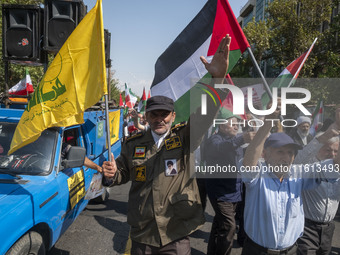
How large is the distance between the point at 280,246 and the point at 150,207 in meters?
1.08

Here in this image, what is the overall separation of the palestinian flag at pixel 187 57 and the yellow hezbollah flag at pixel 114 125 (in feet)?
9.37

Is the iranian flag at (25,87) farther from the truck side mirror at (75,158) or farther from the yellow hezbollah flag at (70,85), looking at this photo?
the yellow hezbollah flag at (70,85)

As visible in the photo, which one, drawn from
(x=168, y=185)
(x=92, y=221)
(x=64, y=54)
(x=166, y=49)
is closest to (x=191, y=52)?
(x=166, y=49)

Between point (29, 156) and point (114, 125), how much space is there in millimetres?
3312

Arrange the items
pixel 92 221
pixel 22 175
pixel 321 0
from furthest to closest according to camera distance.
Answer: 1. pixel 321 0
2. pixel 92 221
3. pixel 22 175

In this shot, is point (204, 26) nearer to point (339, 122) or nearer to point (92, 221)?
point (339, 122)

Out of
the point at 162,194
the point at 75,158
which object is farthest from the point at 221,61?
the point at 75,158

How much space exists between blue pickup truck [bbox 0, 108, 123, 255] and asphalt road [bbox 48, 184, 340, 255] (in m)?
0.55

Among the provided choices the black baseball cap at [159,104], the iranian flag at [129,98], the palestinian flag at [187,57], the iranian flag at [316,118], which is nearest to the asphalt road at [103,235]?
the iranian flag at [316,118]

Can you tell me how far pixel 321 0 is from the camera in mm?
13094

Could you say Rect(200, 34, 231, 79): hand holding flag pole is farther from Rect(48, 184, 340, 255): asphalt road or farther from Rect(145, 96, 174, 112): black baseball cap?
Rect(48, 184, 340, 255): asphalt road

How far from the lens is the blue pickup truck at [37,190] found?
243cm

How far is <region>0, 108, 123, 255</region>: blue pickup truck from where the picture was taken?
2.43 meters

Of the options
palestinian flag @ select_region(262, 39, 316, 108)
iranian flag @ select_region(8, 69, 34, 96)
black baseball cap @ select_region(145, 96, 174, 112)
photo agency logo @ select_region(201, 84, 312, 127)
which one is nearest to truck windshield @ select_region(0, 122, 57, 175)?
black baseball cap @ select_region(145, 96, 174, 112)
